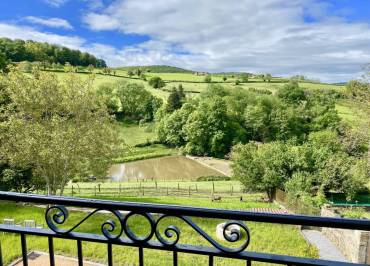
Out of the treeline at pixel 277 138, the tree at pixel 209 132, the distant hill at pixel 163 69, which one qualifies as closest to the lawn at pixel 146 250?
the treeline at pixel 277 138

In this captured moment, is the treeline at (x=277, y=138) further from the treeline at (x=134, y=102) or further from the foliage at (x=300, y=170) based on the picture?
the treeline at (x=134, y=102)

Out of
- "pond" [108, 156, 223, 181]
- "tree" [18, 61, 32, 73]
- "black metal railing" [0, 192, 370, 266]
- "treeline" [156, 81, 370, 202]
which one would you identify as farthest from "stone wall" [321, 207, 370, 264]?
"pond" [108, 156, 223, 181]

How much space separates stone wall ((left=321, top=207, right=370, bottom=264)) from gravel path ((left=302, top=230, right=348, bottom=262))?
0.65 feet

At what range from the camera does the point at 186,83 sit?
71.5 metres

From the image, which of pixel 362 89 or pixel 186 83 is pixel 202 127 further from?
pixel 186 83

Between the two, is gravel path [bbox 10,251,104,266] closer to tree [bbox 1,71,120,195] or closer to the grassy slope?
tree [bbox 1,71,120,195]

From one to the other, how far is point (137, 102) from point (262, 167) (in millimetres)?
34560

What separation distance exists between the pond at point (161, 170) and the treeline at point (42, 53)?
18956 mm

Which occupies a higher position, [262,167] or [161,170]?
[262,167]

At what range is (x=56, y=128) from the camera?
14625 mm

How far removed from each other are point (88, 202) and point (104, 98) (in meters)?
15.6

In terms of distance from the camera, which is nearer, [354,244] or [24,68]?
[354,244]

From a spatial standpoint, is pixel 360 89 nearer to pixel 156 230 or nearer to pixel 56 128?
pixel 56 128

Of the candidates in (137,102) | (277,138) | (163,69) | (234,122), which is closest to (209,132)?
(234,122)
